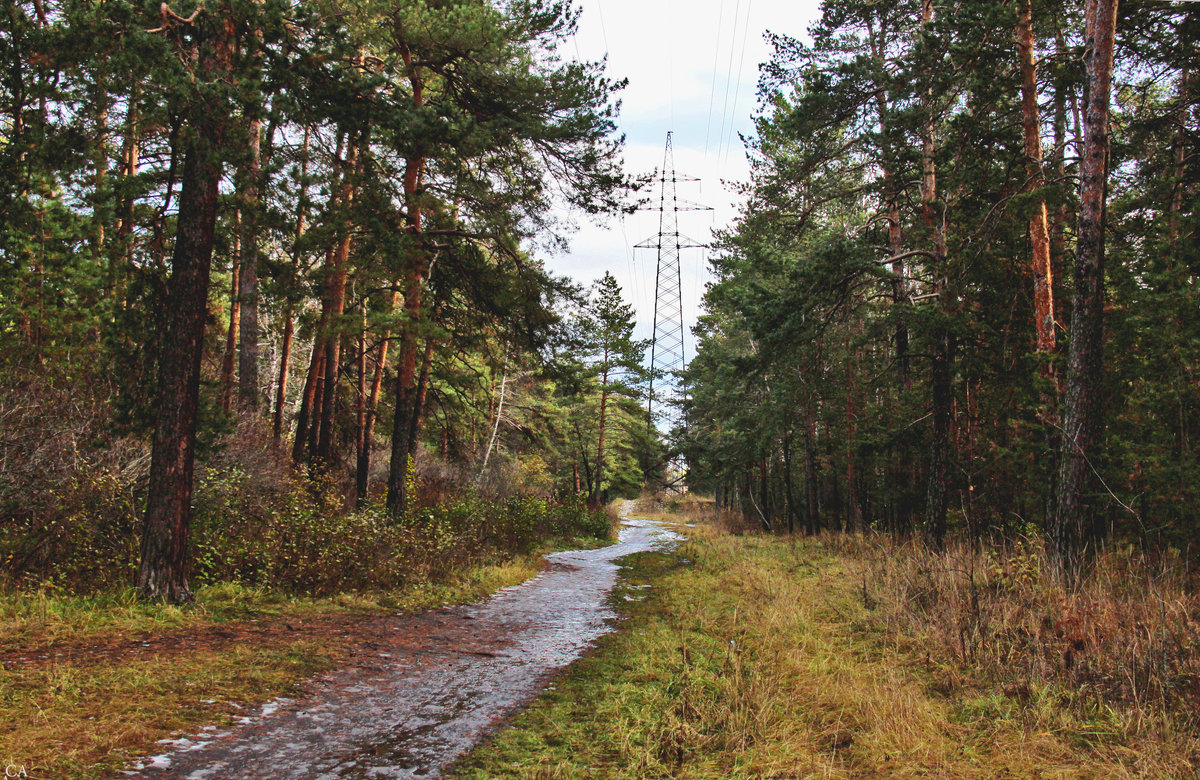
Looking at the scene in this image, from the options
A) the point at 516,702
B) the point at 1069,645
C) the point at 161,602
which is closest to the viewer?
the point at 516,702

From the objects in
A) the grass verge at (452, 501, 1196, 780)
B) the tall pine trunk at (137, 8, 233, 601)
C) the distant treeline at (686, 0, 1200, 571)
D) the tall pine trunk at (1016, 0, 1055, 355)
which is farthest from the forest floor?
the tall pine trunk at (1016, 0, 1055, 355)

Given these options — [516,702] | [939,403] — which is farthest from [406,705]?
[939,403]

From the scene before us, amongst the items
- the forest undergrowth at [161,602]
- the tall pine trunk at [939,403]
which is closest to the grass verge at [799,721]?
the forest undergrowth at [161,602]

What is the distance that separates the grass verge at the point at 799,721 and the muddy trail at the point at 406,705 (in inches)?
14.5

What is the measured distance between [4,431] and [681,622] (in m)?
8.50

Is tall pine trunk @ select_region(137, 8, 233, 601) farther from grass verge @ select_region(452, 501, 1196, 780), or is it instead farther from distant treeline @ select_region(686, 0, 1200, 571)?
distant treeline @ select_region(686, 0, 1200, 571)

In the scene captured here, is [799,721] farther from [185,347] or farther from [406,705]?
[185,347]

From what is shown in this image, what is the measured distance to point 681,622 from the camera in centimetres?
843

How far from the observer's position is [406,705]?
16.3ft

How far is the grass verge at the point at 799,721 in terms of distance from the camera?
3814mm

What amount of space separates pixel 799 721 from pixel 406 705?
306cm

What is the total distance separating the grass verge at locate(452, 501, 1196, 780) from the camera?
3814 millimetres

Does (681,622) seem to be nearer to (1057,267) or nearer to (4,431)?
(4,431)

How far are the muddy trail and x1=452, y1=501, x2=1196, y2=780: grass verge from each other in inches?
14.5
